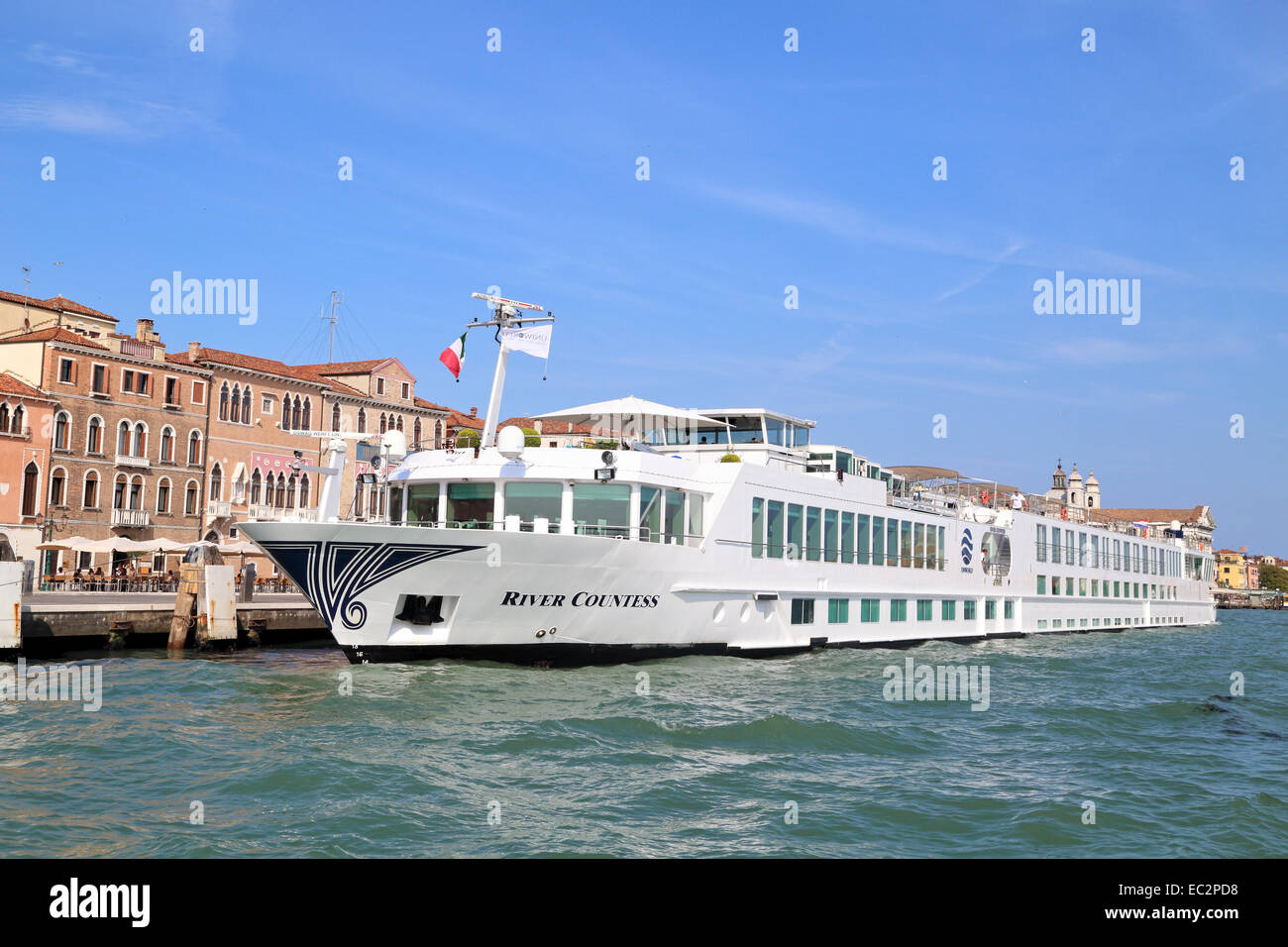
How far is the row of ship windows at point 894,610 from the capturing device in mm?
26438

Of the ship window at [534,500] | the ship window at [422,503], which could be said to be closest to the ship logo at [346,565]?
the ship window at [534,500]

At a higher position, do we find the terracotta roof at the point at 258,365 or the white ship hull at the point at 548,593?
the terracotta roof at the point at 258,365

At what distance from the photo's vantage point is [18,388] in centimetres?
4088

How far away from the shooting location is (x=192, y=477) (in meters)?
47.3

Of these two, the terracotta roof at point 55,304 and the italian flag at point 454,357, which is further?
the terracotta roof at point 55,304

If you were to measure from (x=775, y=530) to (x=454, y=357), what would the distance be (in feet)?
29.4

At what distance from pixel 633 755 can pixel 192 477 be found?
1557 inches

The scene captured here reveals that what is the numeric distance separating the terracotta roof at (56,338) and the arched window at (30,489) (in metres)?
4.90

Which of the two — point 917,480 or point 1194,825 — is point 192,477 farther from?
point 1194,825

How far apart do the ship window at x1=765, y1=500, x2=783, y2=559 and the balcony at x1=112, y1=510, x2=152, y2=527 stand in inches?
1175

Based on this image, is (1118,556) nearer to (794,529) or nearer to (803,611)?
(803,611)

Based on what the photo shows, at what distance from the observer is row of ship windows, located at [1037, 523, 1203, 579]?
40.8m

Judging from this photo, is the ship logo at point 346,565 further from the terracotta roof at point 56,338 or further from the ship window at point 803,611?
the terracotta roof at point 56,338
